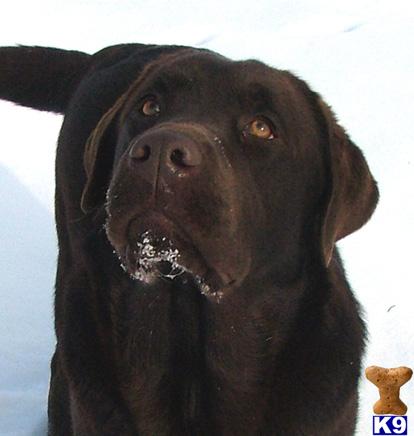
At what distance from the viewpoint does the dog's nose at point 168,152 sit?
2355 millimetres

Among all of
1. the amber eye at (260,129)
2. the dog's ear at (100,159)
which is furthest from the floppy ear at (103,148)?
the amber eye at (260,129)

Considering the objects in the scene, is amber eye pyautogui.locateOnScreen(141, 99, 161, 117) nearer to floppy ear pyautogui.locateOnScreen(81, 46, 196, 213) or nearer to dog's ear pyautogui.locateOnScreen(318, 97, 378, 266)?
floppy ear pyautogui.locateOnScreen(81, 46, 196, 213)

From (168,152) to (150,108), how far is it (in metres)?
0.56

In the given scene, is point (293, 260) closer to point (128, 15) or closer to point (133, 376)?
point (133, 376)

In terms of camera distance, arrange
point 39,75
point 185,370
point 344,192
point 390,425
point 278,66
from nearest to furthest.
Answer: point 344,192
point 185,370
point 390,425
point 39,75
point 278,66

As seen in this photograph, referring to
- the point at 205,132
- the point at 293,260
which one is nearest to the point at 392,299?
the point at 293,260

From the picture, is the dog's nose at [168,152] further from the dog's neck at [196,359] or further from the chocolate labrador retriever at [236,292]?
the dog's neck at [196,359]

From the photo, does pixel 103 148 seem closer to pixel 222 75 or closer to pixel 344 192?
pixel 222 75

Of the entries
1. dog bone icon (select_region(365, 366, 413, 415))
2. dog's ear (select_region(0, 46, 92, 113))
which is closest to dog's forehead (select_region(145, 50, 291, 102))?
dog's ear (select_region(0, 46, 92, 113))

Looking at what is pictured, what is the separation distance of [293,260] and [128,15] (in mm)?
5862

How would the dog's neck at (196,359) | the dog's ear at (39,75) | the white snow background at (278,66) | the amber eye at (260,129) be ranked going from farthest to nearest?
the white snow background at (278,66), the dog's ear at (39,75), the dog's neck at (196,359), the amber eye at (260,129)

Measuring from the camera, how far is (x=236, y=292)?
115 inches

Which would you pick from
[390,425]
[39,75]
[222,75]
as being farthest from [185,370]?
[39,75]

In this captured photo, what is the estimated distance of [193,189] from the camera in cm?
240
